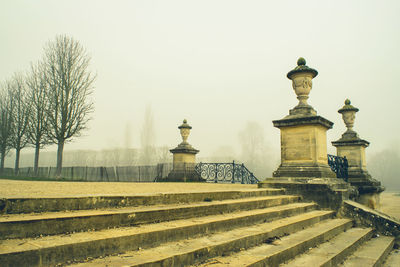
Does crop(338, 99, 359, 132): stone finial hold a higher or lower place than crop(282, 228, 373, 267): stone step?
higher

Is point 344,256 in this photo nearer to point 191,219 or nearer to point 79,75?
point 191,219

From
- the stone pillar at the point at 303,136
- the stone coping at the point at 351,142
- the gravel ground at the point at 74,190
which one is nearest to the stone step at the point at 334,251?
the stone pillar at the point at 303,136

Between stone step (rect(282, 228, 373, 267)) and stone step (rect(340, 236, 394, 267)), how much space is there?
79 mm

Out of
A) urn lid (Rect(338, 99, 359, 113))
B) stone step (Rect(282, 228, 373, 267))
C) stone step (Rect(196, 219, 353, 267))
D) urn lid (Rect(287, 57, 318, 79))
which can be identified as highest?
urn lid (Rect(287, 57, 318, 79))

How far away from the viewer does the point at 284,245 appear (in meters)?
3.41

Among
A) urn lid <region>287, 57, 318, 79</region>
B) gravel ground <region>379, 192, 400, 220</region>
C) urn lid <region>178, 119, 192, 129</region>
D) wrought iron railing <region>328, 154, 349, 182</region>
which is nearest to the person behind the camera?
urn lid <region>287, 57, 318, 79</region>

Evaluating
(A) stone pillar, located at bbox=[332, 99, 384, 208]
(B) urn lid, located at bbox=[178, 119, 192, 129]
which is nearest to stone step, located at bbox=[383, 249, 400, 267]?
(A) stone pillar, located at bbox=[332, 99, 384, 208]

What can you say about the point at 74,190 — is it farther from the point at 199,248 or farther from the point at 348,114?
the point at 348,114

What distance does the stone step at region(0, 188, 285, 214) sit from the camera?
263cm

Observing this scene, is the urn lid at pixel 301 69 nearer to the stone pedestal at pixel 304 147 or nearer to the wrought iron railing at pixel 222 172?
the stone pedestal at pixel 304 147

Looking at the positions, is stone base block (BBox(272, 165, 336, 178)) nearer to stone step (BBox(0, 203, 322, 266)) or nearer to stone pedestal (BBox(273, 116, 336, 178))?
stone pedestal (BBox(273, 116, 336, 178))

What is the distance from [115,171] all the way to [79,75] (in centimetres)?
808

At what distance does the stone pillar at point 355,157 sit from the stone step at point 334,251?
18.1 ft

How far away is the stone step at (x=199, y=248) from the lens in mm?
2254
